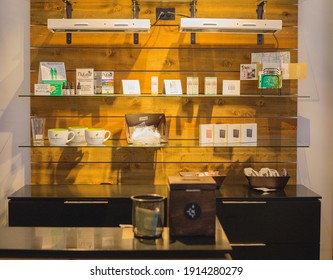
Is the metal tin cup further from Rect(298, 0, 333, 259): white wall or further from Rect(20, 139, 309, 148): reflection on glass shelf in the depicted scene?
Rect(298, 0, 333, 259): white wall

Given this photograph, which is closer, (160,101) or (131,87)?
(131,87)

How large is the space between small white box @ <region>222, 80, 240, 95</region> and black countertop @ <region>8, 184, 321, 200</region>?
69cm

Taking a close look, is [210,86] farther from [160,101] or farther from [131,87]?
[131,87]

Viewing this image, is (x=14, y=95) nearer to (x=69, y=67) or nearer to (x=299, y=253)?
(x=69, y=67)

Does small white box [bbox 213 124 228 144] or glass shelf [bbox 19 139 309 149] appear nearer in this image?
glass shelf [bbox 19 139 309 149]

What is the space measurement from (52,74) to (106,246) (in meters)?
2.14

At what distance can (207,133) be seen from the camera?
402 centimetres

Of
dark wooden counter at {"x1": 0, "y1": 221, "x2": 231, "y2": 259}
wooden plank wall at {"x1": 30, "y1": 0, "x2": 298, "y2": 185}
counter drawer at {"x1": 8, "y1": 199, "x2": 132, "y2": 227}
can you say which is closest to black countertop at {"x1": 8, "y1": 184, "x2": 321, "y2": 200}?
counter drawer at {"x1": 8, "y1": 199, "x2": 132, "y2": 227}

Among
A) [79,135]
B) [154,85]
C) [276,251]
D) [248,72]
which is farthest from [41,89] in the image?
[276,251]

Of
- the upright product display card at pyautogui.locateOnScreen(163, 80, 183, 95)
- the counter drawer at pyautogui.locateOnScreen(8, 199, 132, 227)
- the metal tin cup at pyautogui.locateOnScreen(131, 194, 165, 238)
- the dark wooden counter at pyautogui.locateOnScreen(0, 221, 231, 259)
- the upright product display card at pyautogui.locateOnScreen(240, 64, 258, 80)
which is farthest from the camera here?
the upright product display card at pyautogui.locateOnScreen(240, 64, 258, 80)

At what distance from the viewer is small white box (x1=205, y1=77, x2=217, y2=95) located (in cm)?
399

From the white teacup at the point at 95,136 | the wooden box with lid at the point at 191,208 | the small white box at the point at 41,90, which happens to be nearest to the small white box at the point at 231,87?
the white teacup at the point at 95,136

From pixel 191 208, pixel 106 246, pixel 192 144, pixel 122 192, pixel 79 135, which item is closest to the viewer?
pixel 106 246

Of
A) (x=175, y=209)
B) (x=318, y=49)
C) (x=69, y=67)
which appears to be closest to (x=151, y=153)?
(x=69, y=67)
